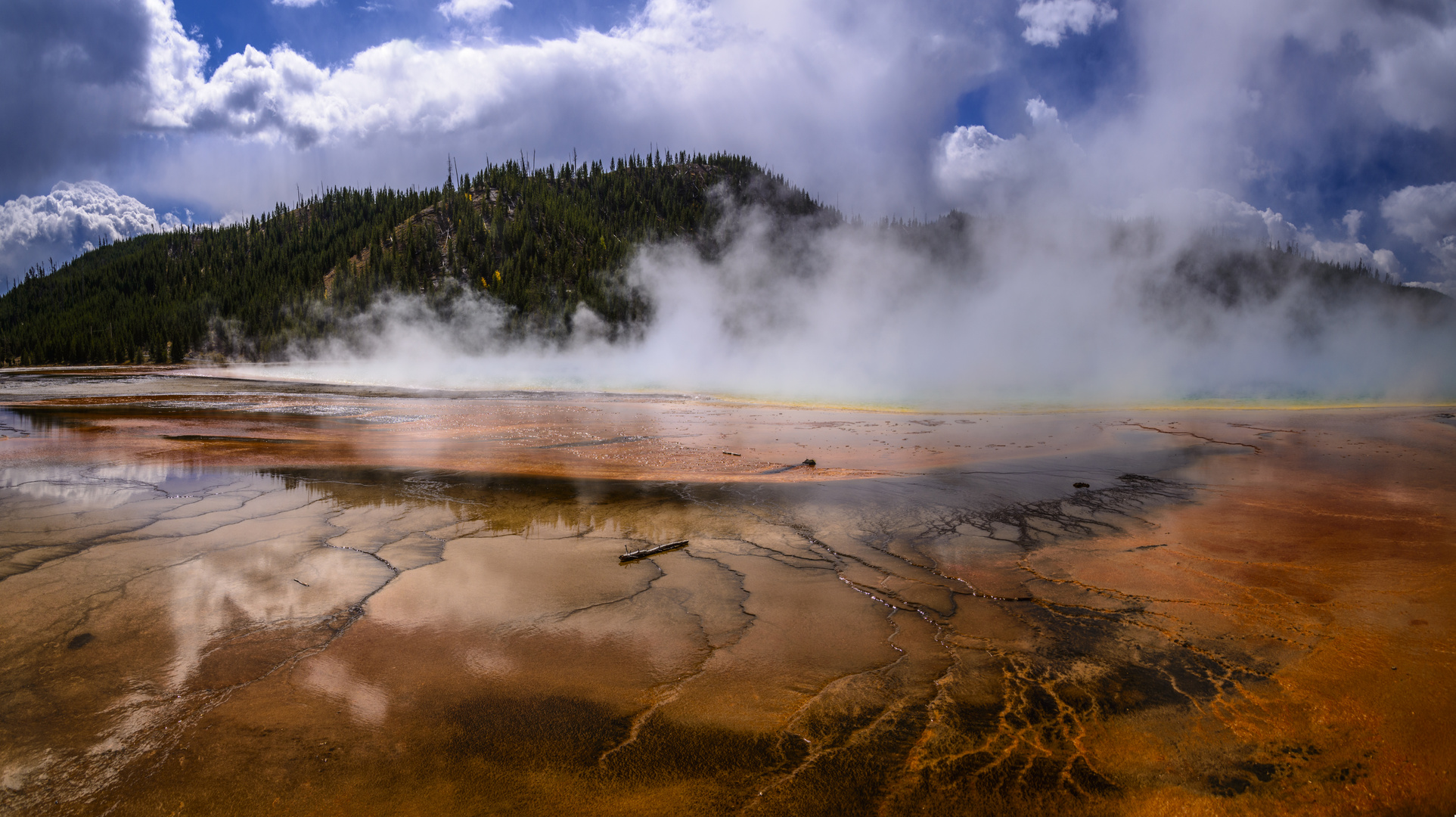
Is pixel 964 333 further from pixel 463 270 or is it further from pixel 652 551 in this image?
pixel 463 270

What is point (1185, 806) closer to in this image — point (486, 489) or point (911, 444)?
point (486, 489)

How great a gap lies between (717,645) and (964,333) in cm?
5879

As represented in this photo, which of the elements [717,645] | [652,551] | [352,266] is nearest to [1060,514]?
[652,551]

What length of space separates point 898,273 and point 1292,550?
89.4 meters

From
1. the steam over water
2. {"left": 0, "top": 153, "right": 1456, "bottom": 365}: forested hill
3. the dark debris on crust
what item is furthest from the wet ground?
{"left": 0, "top": 153, "right": 1456, "bottom": 365}: forested hill

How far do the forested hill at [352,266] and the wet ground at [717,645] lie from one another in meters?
71.6

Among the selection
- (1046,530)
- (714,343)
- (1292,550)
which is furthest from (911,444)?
(714,343)

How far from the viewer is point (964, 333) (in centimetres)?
5856

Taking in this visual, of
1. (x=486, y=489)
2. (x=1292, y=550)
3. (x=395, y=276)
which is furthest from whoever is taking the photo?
(x=395, y=276)

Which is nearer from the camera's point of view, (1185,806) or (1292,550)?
(1185,806)

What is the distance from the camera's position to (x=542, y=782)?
10.5 ft

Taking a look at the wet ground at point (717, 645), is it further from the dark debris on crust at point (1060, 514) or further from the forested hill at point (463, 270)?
the forested hill at point (463, 270)

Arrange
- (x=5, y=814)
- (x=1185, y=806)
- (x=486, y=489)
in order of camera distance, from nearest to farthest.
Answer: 1. (x=5, y=814)
2. (x=1185, y=806)
3. (x=486, y=489)

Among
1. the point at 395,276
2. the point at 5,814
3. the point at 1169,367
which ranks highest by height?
the point at 395,276
